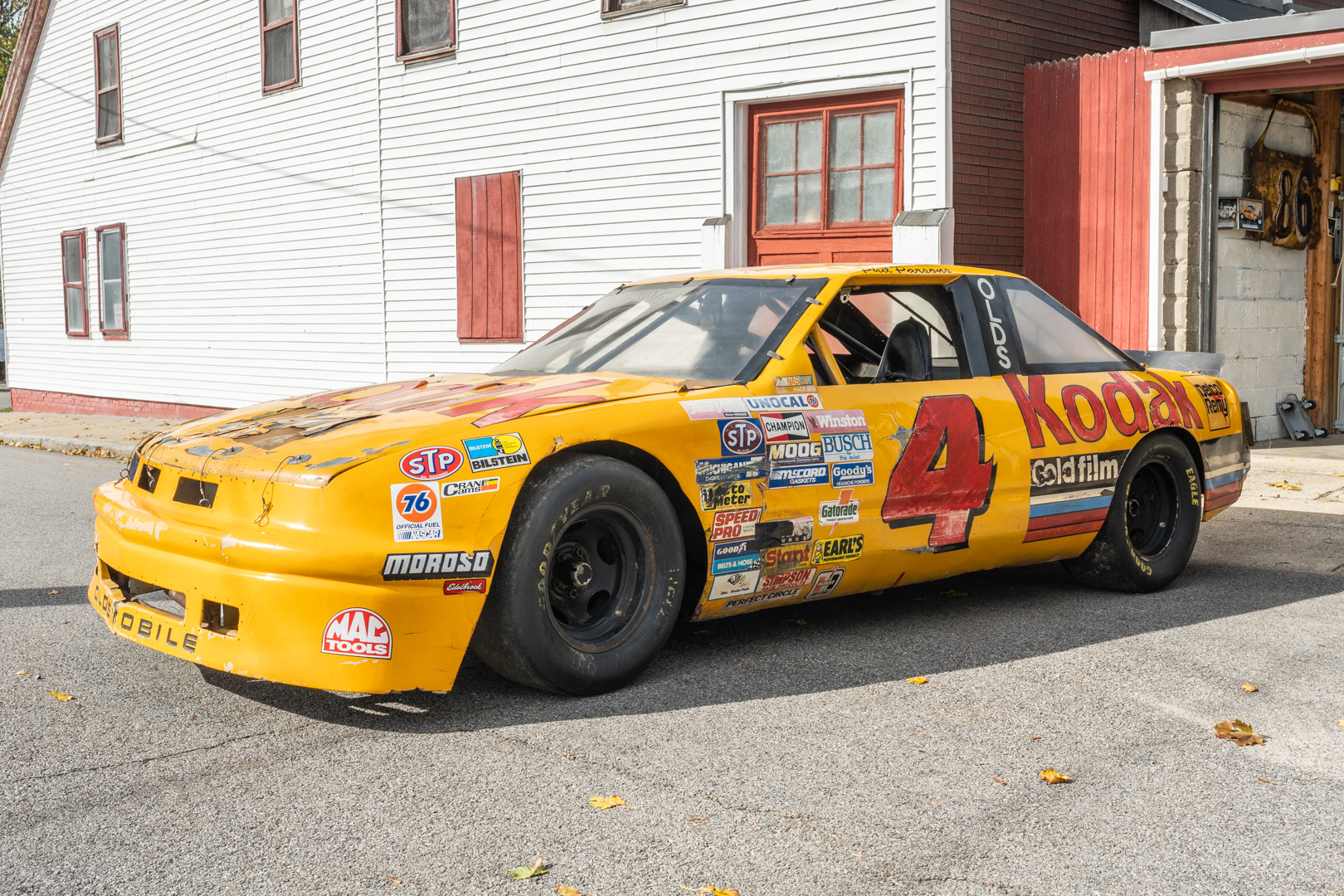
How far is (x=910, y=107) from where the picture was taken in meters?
10.7

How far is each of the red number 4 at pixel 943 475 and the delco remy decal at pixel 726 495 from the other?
67 centimetres

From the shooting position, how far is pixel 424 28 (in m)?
14.7

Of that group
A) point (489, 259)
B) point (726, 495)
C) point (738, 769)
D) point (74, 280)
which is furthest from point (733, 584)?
point (74, 280)

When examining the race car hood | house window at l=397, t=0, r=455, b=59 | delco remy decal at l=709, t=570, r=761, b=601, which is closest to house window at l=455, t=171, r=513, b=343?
house window at l=397, t=0, r=455, b=59

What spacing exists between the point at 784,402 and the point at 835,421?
0.76 ft

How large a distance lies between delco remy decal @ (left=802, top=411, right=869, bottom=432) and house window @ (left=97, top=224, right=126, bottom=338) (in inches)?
694

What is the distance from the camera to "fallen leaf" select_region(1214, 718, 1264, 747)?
3932mm

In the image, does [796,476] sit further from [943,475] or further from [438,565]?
[438,565]

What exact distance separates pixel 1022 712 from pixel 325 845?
222 centimetres

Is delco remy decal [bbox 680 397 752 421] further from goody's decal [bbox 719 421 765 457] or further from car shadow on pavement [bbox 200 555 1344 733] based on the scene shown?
car shadow on pavement [bbox 200 555 1344 733]

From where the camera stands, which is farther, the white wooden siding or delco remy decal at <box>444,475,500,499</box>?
the white wooden siding

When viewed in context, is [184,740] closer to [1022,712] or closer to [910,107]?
[1022,712]

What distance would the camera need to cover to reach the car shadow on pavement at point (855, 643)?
421 centimetres

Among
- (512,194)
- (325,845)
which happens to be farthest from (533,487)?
(512,194)
